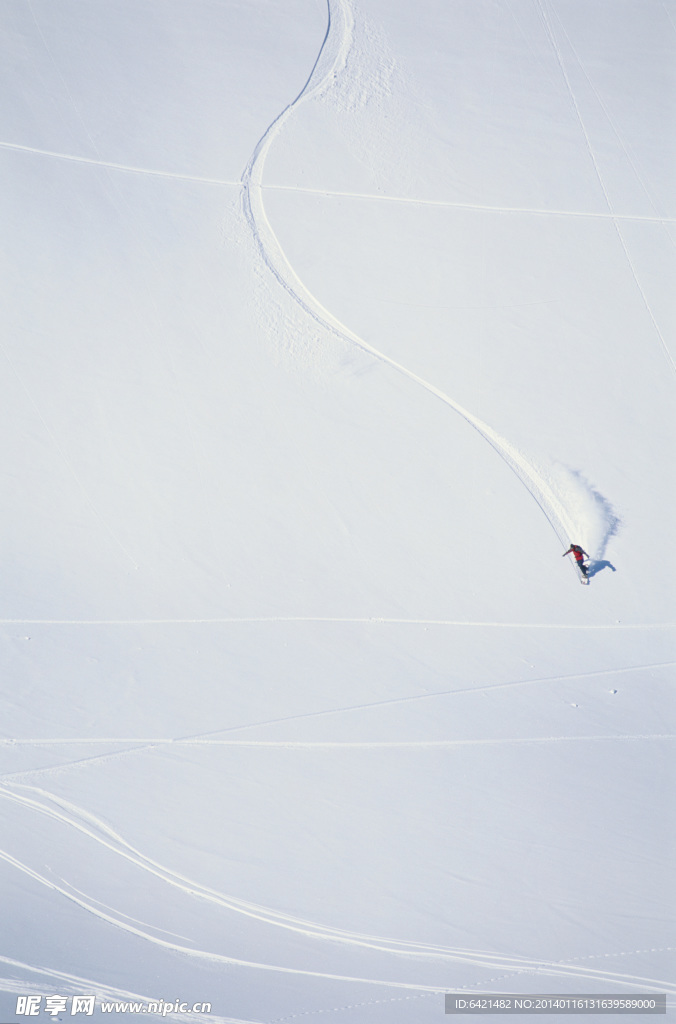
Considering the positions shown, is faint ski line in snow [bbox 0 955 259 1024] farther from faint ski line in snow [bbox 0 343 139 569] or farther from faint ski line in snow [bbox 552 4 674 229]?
faint ski line in snow [bbox 552 4 674 229]

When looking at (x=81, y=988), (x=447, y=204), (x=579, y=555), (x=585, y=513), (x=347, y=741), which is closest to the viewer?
(x=81, y=988)

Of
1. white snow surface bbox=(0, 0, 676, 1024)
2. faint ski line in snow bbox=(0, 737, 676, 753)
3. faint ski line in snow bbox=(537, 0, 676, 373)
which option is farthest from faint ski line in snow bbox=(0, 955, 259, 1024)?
faint ski line in snow bbox=(537, 0, 676, 373)

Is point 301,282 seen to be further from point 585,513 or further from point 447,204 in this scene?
point 585,513

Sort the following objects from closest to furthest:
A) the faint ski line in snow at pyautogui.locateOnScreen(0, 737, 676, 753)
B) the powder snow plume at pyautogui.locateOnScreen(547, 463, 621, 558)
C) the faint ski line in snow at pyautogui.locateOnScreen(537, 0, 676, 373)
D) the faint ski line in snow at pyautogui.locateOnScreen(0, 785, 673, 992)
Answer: the faint ski line in snow at pyautogui.locateOnScreen(0, 785, 673, 992) → the faint ski line in snow at pyautogui.locateOnScreen(0, 737, 676, 753) → the powder snow plume at pyautogui.locateOnScreen(547, 463, 621, 558) → the faint ski line in snow at pyautogui.locateOnScreen(537, 0, 676, 373)

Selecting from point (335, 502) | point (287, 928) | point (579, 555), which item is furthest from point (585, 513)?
point (287, 928)

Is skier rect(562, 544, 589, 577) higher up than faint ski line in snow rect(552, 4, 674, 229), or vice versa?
faint ski line in snow rect(552, 4, 674, 229)

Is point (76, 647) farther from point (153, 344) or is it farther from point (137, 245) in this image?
point (137, 245)

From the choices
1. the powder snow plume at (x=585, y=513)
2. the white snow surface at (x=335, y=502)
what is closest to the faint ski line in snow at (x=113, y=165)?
the white snow surface at (x=335, y=502)
